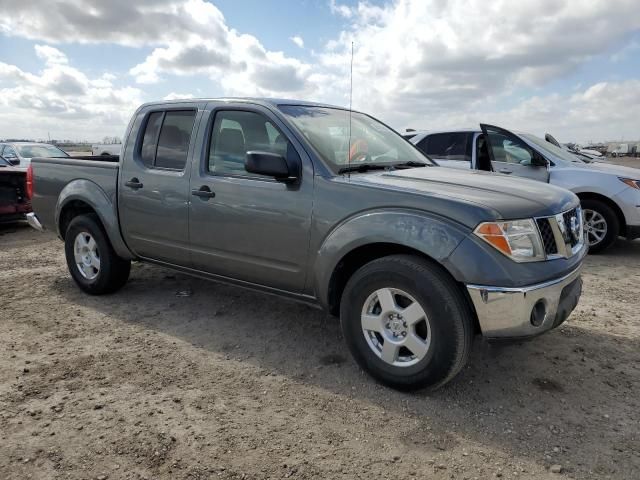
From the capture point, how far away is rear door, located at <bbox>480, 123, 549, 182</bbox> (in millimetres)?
7041

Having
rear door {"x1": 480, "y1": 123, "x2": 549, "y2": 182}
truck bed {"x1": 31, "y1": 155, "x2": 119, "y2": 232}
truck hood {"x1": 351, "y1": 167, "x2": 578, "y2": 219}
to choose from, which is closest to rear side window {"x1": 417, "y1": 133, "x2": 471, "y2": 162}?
rear door {"x1": 480, "y1": 123, "x2": 549, "y2": 182}

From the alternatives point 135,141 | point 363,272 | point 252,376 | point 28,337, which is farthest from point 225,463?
point 135,141

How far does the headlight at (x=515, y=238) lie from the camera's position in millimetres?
2674

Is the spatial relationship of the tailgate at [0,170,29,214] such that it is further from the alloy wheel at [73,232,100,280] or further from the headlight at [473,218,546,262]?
the headlight at [473,218,546,262]

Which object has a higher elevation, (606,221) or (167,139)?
(167,139)

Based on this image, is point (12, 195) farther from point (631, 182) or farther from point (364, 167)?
A: point (631, 182)

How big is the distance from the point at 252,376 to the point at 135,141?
2.47 meters

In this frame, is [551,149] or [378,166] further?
[551,149]

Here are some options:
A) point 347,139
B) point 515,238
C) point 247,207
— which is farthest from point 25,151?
point 515,238

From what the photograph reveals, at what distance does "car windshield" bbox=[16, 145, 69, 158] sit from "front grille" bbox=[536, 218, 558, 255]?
13.8 meters

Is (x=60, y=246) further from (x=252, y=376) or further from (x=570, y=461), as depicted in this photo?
(x=570, y=461)

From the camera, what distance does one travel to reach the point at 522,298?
8.67ft

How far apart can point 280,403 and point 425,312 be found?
1.02 meters

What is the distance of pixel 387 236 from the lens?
2.93 metres
